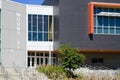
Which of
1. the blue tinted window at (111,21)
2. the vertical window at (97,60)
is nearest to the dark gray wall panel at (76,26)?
the blue tinted window at (111,21)

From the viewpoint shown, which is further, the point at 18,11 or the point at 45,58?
the point at 45,58

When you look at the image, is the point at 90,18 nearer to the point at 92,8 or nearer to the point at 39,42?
the point at 92,8

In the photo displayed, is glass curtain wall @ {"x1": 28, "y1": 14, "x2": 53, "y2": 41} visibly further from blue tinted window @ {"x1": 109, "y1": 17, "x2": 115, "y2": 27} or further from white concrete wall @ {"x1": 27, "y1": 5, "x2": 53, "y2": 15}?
blue tinted window @ {"x1": 109, "y1": 17, "x2": 115, "y2": 27}

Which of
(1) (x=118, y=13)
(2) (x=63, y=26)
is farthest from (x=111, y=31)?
(2) (x=63, y=26)

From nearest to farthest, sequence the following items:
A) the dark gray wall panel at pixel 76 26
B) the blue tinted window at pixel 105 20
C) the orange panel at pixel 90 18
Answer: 1. the orange panel at pixel 90 18
2. the dark gray wall panel at pixel 76 26
3. the blue tinted window at pixel 105 20

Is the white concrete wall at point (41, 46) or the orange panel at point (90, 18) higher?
the orange panel at point (90, 18)

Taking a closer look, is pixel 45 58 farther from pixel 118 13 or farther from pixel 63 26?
pixel 118 13

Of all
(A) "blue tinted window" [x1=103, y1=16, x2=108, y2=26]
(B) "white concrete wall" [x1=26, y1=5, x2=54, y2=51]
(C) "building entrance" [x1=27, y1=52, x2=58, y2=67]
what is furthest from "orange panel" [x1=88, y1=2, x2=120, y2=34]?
(C) "building entrance" [x1=27, y1=52, x2=58, y2=67]

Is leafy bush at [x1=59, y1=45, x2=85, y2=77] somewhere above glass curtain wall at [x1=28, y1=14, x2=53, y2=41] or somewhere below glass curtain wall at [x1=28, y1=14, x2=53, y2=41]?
below

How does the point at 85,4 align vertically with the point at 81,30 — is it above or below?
above

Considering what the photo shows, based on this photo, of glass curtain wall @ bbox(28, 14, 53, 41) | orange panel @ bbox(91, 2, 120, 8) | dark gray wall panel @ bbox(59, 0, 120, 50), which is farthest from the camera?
glass curtain wall @ bbox(28, 14, 53, 41)

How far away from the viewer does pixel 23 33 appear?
54.9 metres

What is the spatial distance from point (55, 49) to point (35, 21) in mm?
4720

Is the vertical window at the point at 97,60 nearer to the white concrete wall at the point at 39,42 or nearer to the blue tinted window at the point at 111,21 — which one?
the blue tinted window at the point at 111,21
